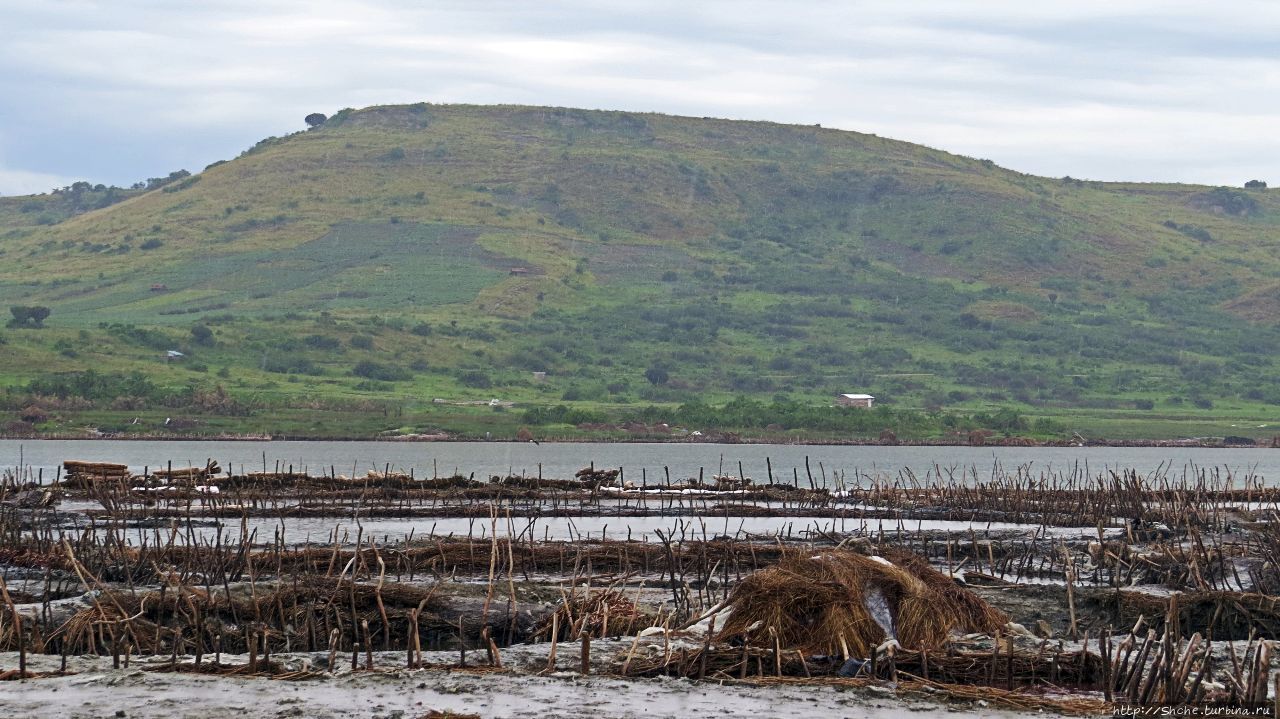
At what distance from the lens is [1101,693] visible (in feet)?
53.8

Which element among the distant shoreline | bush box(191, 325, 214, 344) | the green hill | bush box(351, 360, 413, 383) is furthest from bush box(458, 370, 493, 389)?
the distant shoreline

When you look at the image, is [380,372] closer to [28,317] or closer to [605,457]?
[28,317]

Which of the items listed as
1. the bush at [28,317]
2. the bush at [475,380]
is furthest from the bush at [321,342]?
the bush at [28,317]

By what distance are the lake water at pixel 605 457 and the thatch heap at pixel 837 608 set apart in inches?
1933

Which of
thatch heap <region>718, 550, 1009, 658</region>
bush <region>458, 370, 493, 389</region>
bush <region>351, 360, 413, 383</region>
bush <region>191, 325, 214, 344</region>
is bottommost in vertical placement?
bush <region>458, 370, 493, 389</region>

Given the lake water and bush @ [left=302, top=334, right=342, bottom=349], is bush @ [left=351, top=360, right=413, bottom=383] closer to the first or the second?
bush @ [left=302, top=334, right=342, bottom=349]

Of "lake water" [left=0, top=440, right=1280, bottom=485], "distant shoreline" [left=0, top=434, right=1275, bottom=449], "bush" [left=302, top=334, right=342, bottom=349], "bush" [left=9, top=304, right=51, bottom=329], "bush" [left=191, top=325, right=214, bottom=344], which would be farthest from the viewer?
"bush" [left=9, top=304, right=51, bottom=329]

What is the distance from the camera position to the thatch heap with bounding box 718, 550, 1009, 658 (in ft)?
57.5

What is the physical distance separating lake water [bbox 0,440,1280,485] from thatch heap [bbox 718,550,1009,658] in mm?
49096

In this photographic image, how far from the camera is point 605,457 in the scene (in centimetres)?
9019

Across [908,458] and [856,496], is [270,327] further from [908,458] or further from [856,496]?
[856,496]

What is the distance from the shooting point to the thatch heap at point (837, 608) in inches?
690

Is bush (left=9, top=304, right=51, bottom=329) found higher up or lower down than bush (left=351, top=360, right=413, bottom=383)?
higher up

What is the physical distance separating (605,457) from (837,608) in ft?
239
